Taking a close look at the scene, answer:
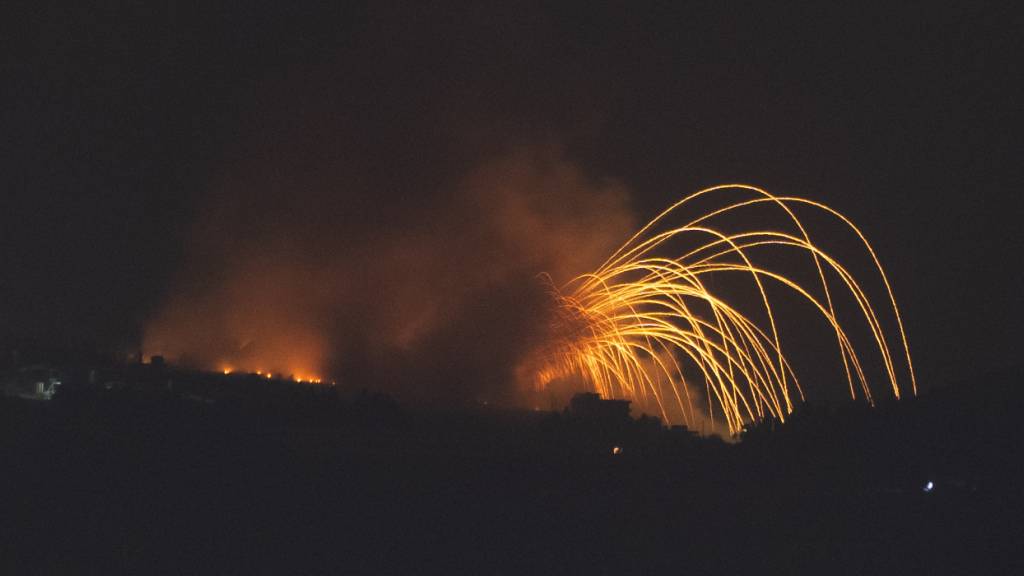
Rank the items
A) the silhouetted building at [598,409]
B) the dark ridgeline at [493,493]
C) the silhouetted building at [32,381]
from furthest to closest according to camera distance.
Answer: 1. the silhouetted building at [32,381]
2. the silhouetted building at [598,409]
3. the dark ridgeline at [493,493]

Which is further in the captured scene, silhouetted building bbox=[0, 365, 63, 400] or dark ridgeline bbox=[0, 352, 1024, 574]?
silhouetted building bbox=[0, 365, 63, 400]

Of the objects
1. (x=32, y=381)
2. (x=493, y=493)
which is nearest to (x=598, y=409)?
(x=493, y=493)

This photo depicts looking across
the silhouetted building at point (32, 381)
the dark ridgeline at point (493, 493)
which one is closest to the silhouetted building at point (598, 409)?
the dark ridgeline at point (493, 493)

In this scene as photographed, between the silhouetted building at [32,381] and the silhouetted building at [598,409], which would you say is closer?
the silhouetted building at [598,409]

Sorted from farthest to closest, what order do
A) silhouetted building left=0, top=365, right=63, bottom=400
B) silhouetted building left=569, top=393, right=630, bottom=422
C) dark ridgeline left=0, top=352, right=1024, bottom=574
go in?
silhouetted building left=0, top=365, right=63, bottom=400, silhouetted building left=569, top=393, right=630, bottom=422, dark ridgeline left=0, top=352, right=1024, bottom=574

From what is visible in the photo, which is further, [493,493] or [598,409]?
[598,409]

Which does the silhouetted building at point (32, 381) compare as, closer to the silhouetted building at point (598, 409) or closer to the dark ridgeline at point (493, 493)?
the dark ridgeline at point (493, 493)

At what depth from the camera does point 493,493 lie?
822 inches

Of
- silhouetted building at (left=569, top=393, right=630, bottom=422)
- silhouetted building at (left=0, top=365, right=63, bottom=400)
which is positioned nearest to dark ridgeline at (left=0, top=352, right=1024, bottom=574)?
silhouetted building at (left=569, top=393, right=630, bottom=422)

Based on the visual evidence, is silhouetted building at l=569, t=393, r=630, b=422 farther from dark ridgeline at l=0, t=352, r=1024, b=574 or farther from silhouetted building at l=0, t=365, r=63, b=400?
silhouetted building at l=0, t=365, r=63, b=400

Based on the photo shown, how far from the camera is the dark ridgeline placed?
1661 cm

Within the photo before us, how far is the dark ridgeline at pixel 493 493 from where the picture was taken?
54.5ft

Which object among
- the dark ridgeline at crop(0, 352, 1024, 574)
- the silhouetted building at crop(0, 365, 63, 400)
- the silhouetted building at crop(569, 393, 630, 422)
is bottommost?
the dark ridgeline at crop(0, 352, 1024, 574)

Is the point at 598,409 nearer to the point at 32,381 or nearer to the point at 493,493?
the point at 493,493
